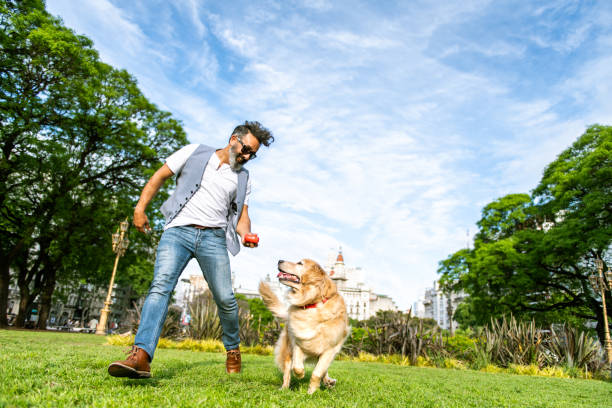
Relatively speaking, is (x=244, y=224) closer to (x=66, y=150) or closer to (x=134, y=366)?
(x=134, y=366)

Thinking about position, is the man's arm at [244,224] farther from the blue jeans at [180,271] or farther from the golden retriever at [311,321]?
the golden retriever at [311,321]

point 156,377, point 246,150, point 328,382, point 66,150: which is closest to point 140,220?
point 246,150

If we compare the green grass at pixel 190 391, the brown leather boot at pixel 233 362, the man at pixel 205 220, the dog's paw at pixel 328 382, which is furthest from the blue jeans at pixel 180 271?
the dog's paw at pixel 328 382

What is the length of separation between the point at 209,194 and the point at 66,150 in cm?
1823

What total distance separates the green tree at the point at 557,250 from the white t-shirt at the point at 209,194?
801 inches

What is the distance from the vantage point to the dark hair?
405cm

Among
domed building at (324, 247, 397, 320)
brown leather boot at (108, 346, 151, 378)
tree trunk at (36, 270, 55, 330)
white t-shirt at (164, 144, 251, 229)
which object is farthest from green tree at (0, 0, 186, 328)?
domed building at (324, 247, 397, 320)

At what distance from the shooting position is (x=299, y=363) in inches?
144

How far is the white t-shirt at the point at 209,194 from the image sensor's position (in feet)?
12.0

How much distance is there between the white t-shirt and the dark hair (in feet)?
1.23

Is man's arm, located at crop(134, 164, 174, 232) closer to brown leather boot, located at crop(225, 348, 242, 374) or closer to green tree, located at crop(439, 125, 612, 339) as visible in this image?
brown leather boot, located at crop(225, 348, 242, 374)

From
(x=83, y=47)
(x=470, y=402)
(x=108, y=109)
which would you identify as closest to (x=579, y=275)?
(x=470, y=402)

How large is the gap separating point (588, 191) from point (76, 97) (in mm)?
26473

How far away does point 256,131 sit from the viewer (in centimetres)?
407
